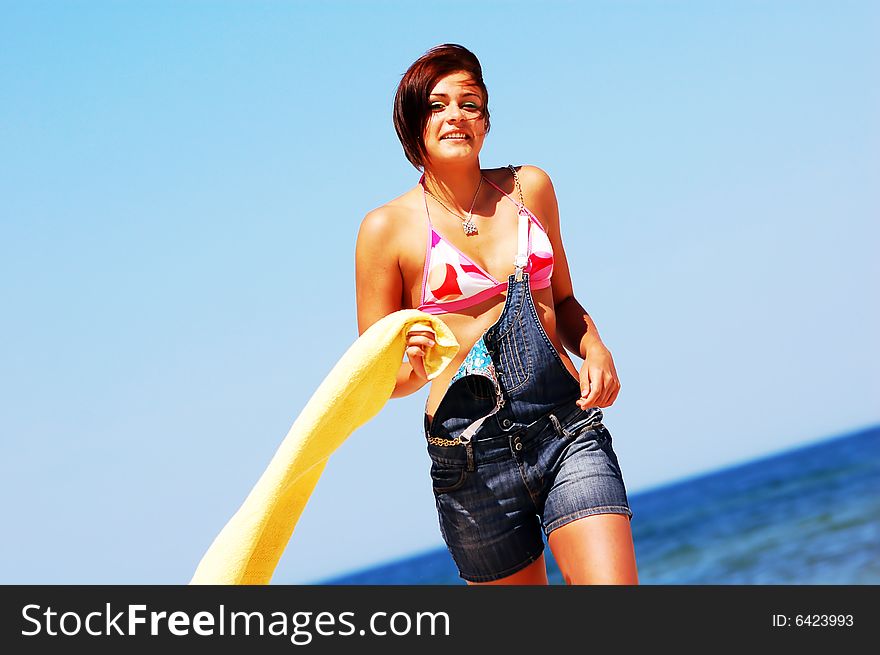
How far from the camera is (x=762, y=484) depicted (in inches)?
1316

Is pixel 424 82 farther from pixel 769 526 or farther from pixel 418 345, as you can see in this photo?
pixel 769 526

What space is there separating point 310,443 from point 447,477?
1.85 feet

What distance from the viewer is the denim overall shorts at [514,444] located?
3975 millimetres

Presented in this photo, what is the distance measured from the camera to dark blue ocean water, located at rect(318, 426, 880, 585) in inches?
781

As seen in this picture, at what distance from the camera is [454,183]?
4289 mm

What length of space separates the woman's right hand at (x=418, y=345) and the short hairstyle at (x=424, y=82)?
2.63 feet

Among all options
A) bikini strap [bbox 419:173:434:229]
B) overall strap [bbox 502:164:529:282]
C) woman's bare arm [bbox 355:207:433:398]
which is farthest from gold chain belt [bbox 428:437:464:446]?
bikini strap [bbox 419:173:434:229]

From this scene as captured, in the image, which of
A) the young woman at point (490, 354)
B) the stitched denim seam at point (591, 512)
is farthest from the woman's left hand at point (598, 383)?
the stitched denim seam at point (591, 512)

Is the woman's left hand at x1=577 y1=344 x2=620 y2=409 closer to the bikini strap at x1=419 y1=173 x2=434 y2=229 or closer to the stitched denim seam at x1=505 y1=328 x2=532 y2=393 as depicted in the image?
the stitched denim seam at x1=505 y1=328 x2=532 y2=393

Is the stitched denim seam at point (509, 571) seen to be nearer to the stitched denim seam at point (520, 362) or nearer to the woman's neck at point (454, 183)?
the stitched denim seam at point (520, 362)

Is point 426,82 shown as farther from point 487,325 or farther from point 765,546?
point 765,546

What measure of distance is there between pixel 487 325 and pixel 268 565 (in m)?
1.20

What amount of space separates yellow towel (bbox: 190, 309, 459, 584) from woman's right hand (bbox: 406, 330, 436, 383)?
2cm

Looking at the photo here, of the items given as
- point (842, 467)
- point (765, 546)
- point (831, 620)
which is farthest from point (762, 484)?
point (831, 620)
